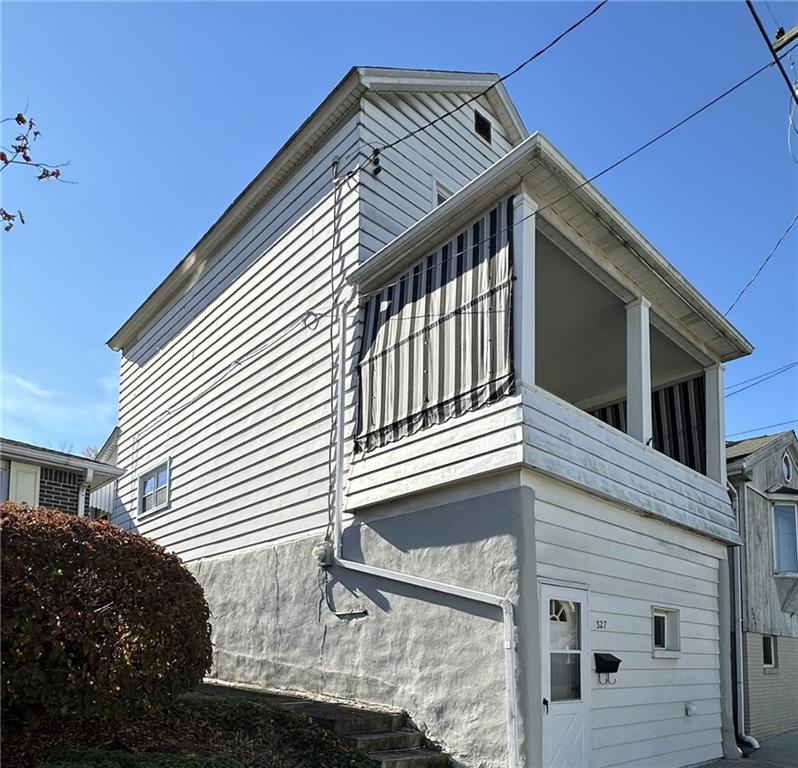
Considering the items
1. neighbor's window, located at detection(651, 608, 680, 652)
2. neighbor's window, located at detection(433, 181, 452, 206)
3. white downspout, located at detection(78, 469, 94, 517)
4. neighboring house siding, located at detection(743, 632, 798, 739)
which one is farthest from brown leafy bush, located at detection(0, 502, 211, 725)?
neighboring house siding, located at detection(743, 632, 798, 739)

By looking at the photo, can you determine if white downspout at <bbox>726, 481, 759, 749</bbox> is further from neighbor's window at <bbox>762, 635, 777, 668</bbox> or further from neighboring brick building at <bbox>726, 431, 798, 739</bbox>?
neighbor's window at <bbox>762, 635, 777, 668</bbox>

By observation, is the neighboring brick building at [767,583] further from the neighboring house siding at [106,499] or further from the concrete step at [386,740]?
the neighboring house siding at [106,499]

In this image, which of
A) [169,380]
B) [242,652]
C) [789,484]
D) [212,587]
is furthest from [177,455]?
[789,484]

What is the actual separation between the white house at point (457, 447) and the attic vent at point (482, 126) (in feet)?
0.19

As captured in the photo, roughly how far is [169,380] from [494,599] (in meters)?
9.17

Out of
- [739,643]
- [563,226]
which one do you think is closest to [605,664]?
[563,226]

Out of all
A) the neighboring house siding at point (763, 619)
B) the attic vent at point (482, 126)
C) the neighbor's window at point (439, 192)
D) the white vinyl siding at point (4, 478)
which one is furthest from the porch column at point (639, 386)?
the white vinyl siding at point (4, 478)

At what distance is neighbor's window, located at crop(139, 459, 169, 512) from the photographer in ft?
46.9

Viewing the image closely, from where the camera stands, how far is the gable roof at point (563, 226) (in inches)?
319

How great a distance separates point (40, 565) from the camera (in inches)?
236

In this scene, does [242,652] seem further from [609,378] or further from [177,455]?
[609,378]

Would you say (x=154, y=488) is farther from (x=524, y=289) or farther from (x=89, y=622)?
(x=524, y=289)

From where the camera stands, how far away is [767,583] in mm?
14086

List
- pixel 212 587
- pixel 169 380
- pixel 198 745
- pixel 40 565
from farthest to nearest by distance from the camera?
pixel 169 380, pixel 212 587, pixel 198 745, pixel 40 565
